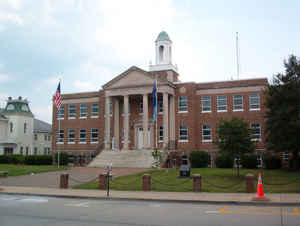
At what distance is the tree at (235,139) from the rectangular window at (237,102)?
13550mm

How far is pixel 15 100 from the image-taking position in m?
61.4

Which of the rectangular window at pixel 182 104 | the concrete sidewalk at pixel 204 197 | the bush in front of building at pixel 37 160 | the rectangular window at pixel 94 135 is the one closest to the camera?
the concrete sidewalk at pixel 204 197

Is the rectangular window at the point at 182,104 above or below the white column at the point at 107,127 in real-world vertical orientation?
above

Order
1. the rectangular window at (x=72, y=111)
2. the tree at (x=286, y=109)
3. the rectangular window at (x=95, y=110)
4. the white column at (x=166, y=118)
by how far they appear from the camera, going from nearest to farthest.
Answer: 1. the tree at (x=286, y=109)
2. the white column at (x=166, y=118)
3. the rectangular window at (x=95, y=110)
4. the rectangular window at (x=72, y=111)

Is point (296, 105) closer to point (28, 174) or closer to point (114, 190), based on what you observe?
point (114, 190)

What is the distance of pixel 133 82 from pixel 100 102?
24.4 feet

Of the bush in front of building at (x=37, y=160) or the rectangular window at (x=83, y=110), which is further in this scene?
the rectangular window at (x=83, y=110)

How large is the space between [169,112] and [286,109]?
53.0 ft

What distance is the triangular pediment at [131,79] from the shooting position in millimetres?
39000

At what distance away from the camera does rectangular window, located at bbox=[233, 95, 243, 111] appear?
38781 millimetres

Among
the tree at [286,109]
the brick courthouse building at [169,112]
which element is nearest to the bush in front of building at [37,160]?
the brick courthouse building at [169,112]

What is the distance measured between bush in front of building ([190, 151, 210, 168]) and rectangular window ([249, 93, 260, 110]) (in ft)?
24.8

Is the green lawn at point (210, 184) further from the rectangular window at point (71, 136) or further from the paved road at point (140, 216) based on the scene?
the rectangular window at point (71, 136)

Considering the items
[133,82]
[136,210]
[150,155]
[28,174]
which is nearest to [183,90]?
[133,82]
